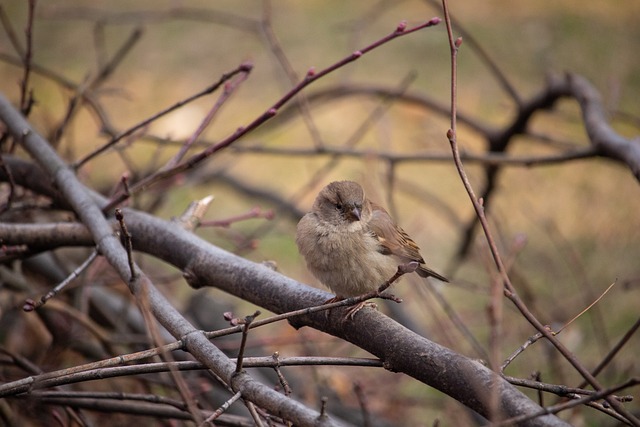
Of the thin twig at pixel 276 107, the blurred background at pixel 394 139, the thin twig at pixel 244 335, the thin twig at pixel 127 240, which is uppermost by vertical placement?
the blurred background at pixel 394 139

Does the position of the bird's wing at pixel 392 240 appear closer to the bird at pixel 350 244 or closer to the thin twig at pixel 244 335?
the bird at pixel 350 244

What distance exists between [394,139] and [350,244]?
17.9ft

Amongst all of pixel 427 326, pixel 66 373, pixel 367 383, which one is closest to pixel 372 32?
pixel 427 326

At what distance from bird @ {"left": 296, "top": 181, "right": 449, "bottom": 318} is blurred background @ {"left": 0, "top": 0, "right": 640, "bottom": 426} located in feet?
1.67

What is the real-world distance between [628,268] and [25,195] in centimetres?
423

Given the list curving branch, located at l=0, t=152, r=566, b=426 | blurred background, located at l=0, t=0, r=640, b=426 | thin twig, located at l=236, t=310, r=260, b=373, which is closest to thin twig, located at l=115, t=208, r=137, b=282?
thin twig, located at l=236, t=310, r=260, b=373

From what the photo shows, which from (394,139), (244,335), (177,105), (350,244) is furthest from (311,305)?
(394,139)

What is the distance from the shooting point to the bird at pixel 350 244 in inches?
103

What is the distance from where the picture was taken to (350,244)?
8.79 feet

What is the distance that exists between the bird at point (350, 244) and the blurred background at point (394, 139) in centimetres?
51

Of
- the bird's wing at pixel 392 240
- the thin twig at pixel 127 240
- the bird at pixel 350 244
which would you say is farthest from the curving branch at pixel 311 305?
the bird's wing at pixel 392 240

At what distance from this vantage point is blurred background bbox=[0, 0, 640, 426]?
4.39 metres

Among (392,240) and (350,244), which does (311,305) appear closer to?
(350,244)

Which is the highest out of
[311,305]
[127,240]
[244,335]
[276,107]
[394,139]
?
[394,139]
